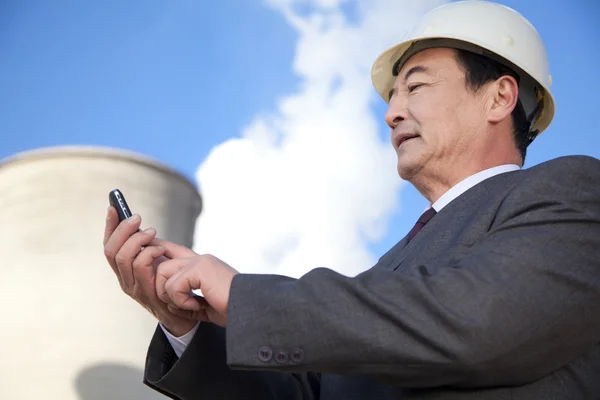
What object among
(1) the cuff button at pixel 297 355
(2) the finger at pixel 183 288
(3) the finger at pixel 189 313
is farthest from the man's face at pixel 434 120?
(1) the cuff button at pixel 297 355

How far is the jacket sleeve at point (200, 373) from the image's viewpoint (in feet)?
7.52

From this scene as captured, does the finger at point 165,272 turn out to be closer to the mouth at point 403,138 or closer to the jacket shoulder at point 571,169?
the jacket shoulder at point 571,169

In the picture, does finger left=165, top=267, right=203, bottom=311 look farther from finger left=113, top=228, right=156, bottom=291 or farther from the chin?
the chin

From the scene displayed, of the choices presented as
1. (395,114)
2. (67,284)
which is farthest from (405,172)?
(67,284)

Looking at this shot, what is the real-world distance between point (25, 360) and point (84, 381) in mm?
371

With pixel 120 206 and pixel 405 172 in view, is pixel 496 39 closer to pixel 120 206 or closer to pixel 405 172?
pixel 405 172

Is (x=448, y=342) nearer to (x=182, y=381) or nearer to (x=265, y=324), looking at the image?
(x=265, y=324)

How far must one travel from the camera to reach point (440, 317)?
163cm

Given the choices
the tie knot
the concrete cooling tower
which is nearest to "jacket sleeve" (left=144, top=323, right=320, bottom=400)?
the tie knot

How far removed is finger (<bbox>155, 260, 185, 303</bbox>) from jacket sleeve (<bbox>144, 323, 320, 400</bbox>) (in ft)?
1.14

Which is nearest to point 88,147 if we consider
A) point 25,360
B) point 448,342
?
point 25,360

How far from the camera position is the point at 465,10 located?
9.88 ft

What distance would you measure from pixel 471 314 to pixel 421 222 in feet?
3.42

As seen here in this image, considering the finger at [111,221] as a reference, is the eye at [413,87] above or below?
above
